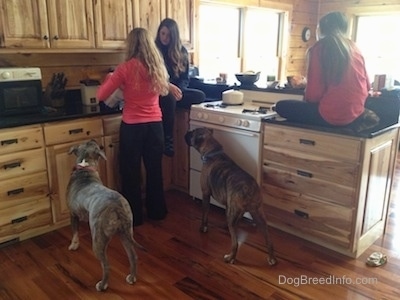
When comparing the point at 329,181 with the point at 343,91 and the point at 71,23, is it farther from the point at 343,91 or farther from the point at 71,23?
the point at 71,23

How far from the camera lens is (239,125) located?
2916 millimetres

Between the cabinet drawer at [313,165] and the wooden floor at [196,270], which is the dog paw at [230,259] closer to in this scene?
the wooden floor at [196,270]

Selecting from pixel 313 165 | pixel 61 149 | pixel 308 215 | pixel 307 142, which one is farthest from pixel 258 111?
pixel 61 149

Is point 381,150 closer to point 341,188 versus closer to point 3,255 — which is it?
point 341,188

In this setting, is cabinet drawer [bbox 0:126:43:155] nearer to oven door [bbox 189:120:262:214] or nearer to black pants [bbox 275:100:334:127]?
oven door [bbox 189:120:262:214]

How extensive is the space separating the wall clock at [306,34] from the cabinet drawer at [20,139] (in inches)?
194

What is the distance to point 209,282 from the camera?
2287mm

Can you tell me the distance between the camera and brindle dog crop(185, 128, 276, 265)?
8.04 ft

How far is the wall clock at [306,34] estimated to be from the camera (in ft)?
20.8

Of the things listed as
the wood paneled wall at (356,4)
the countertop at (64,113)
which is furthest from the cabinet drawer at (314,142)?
the wood paneled wall at (356,4)

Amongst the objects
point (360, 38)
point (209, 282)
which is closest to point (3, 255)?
point (209, 282)

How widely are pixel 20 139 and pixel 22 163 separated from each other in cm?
17

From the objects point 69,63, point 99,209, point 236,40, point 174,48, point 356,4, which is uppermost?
point 356,4

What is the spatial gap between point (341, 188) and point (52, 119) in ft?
6.71
